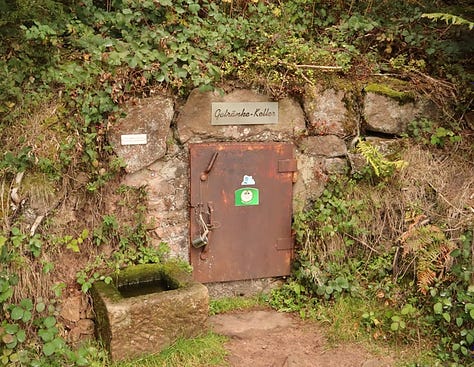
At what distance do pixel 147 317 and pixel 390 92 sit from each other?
10.2 feet

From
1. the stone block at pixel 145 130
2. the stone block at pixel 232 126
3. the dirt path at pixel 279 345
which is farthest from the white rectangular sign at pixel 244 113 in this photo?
the dirt path at pixel 279 345

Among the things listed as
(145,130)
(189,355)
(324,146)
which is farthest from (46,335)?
(324,146)

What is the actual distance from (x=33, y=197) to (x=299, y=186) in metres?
2.40

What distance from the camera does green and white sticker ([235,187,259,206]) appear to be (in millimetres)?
4818

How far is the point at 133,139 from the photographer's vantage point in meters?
4.40

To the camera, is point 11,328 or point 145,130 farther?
point 145,130

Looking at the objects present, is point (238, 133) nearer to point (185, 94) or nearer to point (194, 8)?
point (185, 94)

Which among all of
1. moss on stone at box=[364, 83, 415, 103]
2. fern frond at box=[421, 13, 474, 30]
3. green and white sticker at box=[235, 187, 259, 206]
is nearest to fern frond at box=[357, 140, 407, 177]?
moss on stone at box=[364, 83, 415, 103]

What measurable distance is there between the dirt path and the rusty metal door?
1.42ft

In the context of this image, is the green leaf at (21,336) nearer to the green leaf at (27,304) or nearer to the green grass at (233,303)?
the green leaf at (27,304)

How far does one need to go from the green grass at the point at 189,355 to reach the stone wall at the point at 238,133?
0.97 meters

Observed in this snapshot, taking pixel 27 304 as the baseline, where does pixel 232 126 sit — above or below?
above

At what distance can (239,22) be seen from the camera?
4.93m

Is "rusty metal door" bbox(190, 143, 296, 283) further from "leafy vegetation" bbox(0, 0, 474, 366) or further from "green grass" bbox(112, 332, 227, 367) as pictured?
"green grass" bbox(112, 332, 227, 367)
